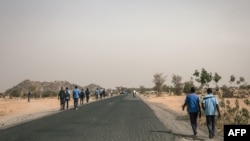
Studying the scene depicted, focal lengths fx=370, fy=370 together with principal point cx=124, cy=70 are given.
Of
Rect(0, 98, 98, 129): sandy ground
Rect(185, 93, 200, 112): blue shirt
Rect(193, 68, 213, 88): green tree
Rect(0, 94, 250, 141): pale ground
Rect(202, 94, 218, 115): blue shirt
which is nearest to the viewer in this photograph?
Rect(202, 94, 218, 115): blue shirt

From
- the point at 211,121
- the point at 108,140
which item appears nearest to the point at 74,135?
the point at 108,140

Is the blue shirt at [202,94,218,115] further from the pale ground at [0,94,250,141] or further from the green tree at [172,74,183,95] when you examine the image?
the green tree at [172,74,183,95]

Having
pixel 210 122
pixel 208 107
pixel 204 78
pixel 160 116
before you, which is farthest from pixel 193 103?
pixel 204 78

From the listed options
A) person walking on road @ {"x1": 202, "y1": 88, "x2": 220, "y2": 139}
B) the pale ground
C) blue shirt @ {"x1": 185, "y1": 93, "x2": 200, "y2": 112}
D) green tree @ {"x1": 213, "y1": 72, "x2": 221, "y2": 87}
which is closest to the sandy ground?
the pale ground

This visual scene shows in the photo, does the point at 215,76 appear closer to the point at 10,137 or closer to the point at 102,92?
the point at 102,92

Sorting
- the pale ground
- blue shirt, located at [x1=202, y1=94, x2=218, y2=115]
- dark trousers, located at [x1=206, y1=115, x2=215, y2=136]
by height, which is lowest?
the pale ground

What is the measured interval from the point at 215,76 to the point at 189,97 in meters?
85.6

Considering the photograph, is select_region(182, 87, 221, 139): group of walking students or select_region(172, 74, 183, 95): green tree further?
select_region(172, 74, 183, 95): green tree

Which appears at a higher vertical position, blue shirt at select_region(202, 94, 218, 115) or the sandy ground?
blue shirt at select_region(202, 94, 218, 115)

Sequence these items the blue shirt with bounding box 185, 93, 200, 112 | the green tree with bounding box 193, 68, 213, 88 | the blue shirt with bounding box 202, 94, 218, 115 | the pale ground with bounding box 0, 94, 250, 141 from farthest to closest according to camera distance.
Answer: the green tree with bounding box 193, 68, 213, 88
the pale ground with bounding box 0, 94, 250, 141
the blue shirt with bounding box 185, 93, 200, 112
the blue shirt with bounding box 202, 94, 218, 115

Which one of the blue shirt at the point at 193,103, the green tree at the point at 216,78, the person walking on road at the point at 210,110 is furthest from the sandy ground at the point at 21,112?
the green tree at the point at 216,78

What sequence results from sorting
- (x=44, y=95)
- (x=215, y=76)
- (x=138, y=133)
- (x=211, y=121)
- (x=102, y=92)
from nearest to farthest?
(x=211, y=121) → (x=138, y=133) → (x=102, y=92) → (x=215, y=76) → (x=44, y=95)

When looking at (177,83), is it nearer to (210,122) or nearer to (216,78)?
(216,78)

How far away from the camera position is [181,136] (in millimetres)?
15195
